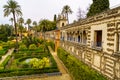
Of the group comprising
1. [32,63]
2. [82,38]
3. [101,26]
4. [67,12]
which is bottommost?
[32,63]

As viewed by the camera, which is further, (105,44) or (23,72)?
(23,72)

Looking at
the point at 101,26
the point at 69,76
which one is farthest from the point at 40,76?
the point at 101,26

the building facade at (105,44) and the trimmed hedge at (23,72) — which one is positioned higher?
the building facade at (105,44)

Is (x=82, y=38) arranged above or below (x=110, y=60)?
above

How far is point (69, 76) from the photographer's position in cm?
2044

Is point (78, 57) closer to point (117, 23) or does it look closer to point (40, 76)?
point (40, 76)

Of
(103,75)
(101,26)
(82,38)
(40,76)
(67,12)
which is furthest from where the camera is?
(67,12)

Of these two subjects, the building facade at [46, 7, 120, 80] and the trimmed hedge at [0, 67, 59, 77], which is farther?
the trimmed hedge at [0, 67, 59, 77]

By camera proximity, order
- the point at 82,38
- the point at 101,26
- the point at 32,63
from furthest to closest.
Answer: the point at 32,63
the point at 82,38
the point at 101,26

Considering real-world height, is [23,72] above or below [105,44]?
below

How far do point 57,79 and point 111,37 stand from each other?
10.8 metres

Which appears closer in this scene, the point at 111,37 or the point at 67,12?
the point at 111,37

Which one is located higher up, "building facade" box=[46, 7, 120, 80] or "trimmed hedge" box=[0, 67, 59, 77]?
"building facade" box=[46, 7, 120, 80]

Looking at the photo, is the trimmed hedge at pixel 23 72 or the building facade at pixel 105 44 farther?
the trimmed hedge at pixel 23 72
